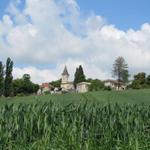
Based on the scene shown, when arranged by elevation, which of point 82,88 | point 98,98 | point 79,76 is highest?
point 79,76

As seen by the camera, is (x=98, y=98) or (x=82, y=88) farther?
(x=82, y=88)

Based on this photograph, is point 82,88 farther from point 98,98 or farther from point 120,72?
point 120,72

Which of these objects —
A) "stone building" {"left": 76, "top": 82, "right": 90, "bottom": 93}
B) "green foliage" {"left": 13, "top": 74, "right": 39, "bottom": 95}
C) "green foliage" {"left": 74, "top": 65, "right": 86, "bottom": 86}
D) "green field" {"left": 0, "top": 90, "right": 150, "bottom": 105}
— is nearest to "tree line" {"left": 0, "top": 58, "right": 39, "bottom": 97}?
"green foliage" {"left": 13, "top": 74, "right": 39, "bottom": 95}

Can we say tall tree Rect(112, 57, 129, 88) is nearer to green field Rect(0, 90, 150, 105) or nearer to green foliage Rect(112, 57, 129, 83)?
green foliage Rect(112, 57, 129, 83)

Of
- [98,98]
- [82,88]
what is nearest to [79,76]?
[82,88]

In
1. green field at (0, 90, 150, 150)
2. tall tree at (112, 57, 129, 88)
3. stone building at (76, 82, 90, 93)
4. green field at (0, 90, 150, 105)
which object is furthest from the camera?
tall tree at (112, 57, 129, 88)

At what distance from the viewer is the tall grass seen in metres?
7.20

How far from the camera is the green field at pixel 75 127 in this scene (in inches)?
283

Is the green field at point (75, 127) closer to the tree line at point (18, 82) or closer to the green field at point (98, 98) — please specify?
the green field at point (98, 98)

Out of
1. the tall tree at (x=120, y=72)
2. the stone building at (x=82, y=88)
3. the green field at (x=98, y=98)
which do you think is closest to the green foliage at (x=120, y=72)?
the tall tree at (x=120, y=72)

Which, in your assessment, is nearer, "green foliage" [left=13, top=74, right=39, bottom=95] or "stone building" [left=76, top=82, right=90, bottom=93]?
"stone building" [left=76, top=82, right=90, bottom=93]

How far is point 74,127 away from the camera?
24.7ft

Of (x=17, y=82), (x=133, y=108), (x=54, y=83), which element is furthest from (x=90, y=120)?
(x=54, y=83)

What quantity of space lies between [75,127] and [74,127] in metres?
0.02
